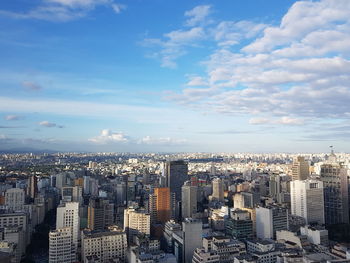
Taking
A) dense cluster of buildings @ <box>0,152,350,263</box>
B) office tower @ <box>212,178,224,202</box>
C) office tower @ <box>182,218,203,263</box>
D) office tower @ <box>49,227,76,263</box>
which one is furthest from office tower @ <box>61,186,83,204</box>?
office tower @ <box>182,218,203,263</box>

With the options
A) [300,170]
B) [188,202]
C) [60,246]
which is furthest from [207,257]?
[300,170]

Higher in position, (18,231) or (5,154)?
(5,154)

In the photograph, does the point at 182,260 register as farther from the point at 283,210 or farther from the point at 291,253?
the point at 283,210

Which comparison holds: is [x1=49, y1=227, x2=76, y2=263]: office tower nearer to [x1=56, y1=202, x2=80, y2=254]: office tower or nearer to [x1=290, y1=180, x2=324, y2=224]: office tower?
[x1=56, y1=202, x2=80, y2=254]: office tower

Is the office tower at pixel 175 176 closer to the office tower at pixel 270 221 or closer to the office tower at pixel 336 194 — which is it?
the office tower at pixel 270 221

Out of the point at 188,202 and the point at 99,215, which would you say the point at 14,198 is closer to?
the point at 99,215

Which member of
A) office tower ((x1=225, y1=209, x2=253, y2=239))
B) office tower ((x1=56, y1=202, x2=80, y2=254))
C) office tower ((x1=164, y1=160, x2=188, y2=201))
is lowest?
office tower ((x1=225, y1=209, x2=253, y2=239))

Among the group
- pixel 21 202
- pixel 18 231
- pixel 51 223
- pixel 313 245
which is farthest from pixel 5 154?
pixel 313 245
